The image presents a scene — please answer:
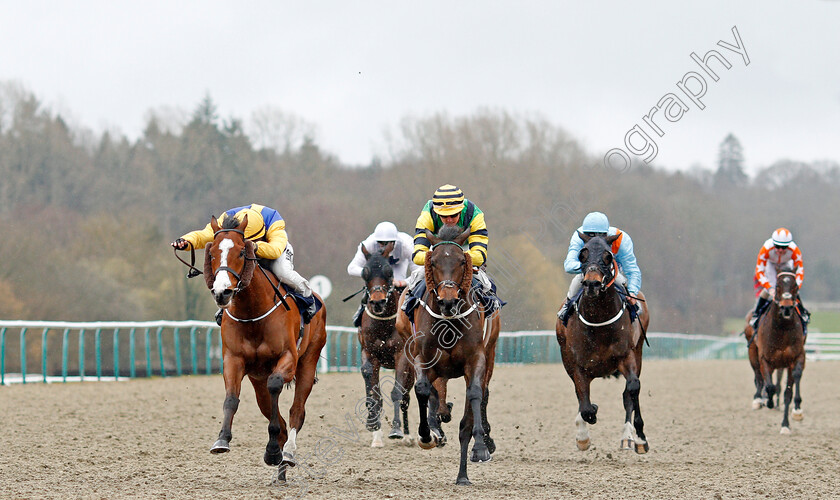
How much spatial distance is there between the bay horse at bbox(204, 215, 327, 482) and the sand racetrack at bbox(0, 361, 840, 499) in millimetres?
429

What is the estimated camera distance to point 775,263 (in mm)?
13000

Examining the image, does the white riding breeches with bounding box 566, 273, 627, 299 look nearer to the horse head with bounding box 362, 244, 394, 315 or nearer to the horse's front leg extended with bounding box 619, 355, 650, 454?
the horse's front leg extended with bounding box 619, 355, 650, 454

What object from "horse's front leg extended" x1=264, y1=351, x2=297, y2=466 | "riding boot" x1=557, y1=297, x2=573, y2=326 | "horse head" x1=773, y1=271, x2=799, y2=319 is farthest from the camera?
"horse head" x1=773, y1=271, x2=799, y2=319

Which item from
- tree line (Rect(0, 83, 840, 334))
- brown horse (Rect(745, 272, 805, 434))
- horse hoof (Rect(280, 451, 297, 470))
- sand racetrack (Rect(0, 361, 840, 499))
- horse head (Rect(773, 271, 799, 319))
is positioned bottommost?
sand racetrack (Rect(0, 361, 840, 499))

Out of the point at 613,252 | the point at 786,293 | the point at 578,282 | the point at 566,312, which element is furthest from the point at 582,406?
the point at 786,293

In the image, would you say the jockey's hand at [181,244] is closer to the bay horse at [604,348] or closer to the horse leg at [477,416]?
the horse leg at [477,416]

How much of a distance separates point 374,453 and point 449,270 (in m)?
2.90

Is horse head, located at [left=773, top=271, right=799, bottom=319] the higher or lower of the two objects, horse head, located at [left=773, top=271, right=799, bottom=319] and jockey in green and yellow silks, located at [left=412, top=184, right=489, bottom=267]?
the lower

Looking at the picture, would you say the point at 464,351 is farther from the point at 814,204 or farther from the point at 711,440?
the point at 814,204

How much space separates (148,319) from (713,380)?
1524 centimetres

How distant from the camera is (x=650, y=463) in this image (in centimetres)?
860

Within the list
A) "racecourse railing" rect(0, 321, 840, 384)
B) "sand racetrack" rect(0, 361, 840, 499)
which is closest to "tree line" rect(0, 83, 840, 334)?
"racecourse railing" rect(0, 321, 840, 384)

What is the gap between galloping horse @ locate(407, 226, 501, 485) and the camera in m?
7.07

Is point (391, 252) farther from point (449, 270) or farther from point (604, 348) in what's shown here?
point (449, 270)
